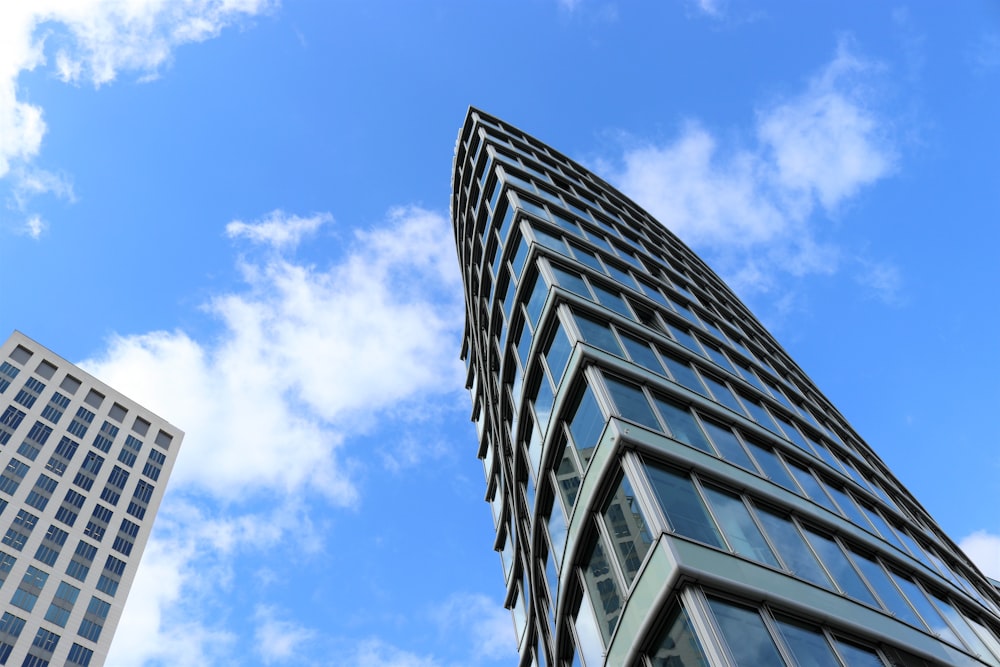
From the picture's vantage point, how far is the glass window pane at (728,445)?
19303mm

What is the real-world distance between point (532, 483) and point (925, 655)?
1151 centimetres

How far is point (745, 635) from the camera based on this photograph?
13453 millimetres

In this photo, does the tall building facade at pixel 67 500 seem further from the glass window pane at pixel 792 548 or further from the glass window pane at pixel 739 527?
the glass window pane at pixel 792 548

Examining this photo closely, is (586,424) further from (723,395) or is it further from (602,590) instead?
(723,395)

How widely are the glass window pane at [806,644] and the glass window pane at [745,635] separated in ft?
1.48

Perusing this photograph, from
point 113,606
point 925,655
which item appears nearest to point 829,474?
point 925,655

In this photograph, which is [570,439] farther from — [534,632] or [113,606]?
[113,606]

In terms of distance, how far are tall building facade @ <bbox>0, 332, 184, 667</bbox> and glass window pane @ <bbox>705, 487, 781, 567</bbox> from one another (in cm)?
8011

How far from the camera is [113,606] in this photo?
3290 inches

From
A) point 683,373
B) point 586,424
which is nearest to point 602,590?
point 586,424

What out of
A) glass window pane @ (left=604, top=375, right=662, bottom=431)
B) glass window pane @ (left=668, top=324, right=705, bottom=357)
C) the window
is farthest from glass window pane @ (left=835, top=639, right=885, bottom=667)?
the window

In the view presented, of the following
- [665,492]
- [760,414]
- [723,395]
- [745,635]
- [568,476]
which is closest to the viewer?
[745,635]

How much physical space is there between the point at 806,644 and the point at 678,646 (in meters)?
2.48

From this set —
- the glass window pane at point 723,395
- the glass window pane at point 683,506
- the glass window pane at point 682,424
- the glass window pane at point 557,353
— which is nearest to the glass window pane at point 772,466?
the glass window pane at point 723,395
